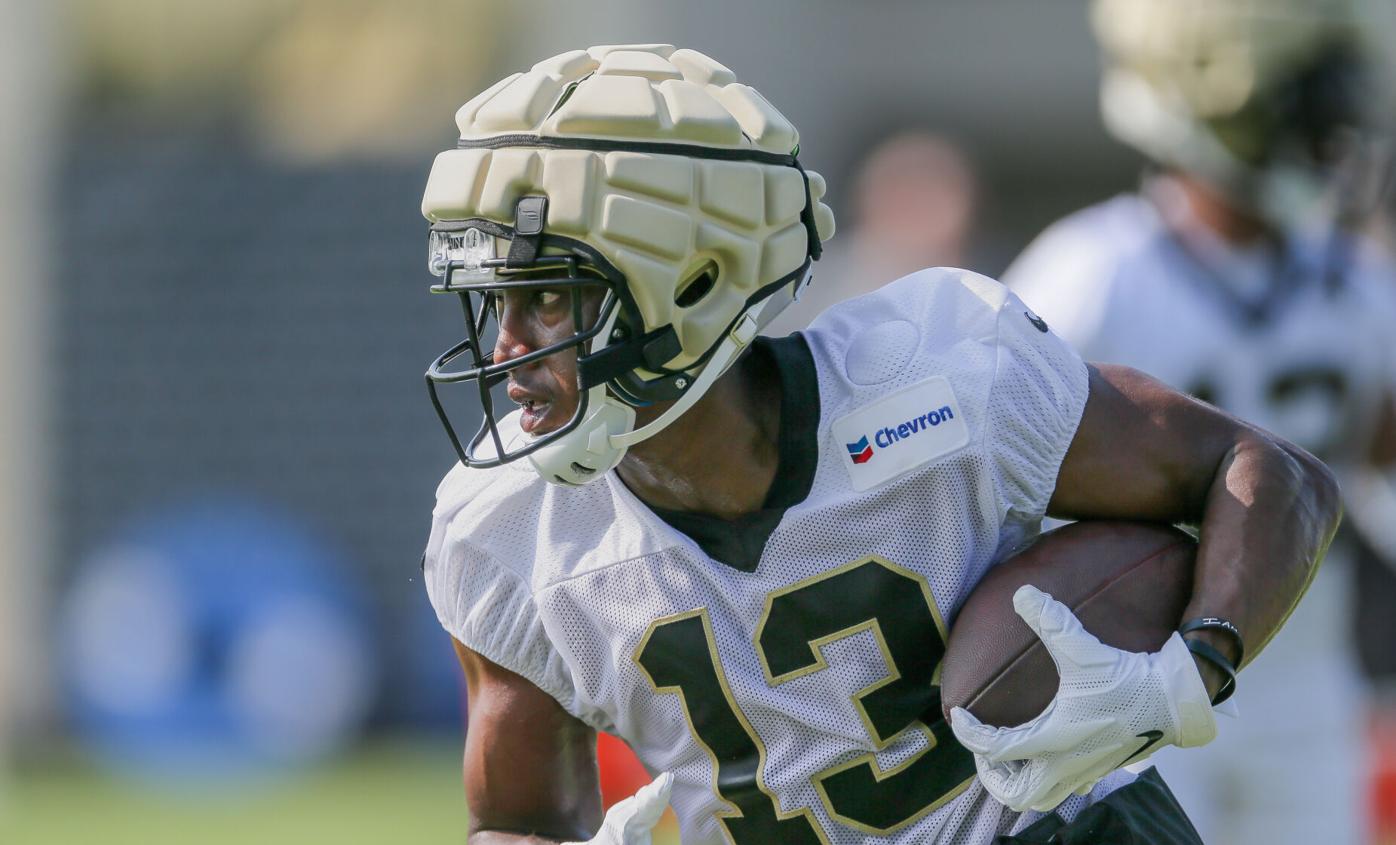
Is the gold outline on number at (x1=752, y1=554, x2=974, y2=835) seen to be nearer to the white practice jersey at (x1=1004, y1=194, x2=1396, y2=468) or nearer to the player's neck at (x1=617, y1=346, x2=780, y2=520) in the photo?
the player's neck at (x1=617, y1=346, x2=780, y2=520)

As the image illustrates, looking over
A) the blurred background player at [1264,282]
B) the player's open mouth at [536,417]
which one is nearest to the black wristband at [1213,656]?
the player's open mouth at [536,417]

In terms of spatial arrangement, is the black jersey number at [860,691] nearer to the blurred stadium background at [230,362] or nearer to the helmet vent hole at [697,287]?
the helmet vent hole at [697,287]

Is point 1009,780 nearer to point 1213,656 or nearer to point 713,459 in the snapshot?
point 1213,656

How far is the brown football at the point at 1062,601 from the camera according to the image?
8.08 feet

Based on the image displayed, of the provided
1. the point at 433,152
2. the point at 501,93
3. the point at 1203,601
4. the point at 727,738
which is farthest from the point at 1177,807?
the point at 433,152

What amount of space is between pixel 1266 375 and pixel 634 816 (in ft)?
7.41

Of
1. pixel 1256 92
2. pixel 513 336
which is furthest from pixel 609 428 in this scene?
pixel 1256 92

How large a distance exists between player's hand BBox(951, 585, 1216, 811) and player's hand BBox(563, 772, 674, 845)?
0.37 m

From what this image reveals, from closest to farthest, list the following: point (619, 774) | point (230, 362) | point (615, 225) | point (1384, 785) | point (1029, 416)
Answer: point (615, 225), point (1029, 416), point (1384, 785), point (619, 774), point (230, 362)

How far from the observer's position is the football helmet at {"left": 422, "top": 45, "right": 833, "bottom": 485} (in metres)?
2.51

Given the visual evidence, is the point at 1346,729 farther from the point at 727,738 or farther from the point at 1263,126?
the point at 727,738

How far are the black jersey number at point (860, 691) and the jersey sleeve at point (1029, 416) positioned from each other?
0.18 meters

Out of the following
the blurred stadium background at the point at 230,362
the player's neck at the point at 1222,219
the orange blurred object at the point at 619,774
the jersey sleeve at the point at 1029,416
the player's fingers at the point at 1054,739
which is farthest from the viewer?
the blurred stadium background at the point at 230,362

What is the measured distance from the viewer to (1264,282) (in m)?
4.39
